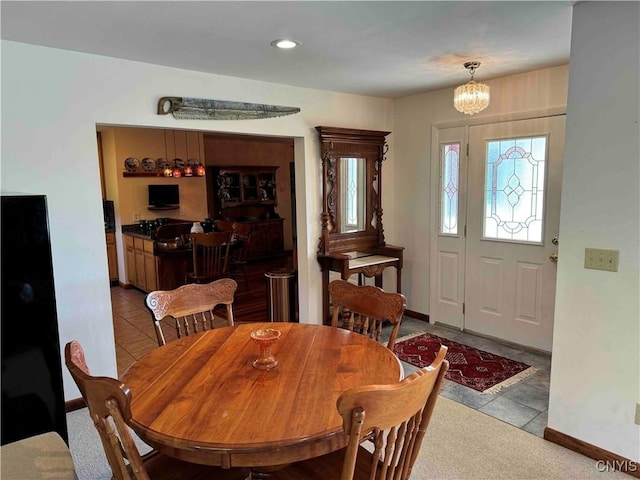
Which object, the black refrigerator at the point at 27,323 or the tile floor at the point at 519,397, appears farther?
the tile floor at the point at 519,397

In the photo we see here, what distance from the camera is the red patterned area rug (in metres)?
3.29

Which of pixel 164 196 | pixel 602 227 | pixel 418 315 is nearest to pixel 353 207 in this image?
pixel 418 315

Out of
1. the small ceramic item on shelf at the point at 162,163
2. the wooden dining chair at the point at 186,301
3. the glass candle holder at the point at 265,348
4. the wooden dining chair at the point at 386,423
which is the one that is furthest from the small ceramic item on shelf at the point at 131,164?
the wooden dining chair at the point at 386,423

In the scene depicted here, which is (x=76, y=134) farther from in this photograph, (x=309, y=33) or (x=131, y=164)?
(x=131, y=164)

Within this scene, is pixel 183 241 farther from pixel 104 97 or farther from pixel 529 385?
pixel 529 385

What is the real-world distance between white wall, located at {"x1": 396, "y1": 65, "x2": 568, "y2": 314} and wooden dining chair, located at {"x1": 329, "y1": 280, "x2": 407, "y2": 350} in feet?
7.69

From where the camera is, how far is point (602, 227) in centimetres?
221

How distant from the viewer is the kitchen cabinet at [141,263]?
18.4 ft

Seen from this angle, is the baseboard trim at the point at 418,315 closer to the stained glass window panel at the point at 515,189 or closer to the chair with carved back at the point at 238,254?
Answer: the stained glass window panel at the point at 515,189

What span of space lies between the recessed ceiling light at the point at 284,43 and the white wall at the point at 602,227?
1.54m

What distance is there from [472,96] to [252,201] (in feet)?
19.7

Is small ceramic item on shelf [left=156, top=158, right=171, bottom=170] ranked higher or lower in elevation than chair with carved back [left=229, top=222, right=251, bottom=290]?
higher

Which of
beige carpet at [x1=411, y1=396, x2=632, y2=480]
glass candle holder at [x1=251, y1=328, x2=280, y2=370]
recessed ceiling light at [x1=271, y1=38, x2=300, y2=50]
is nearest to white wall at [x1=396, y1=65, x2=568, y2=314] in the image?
recessed ceiling light at [x1=271, y1=38, x2=300, y2=50]

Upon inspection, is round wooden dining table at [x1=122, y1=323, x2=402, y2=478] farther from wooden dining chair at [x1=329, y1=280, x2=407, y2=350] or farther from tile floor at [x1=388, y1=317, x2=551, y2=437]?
tile floor at [x1=388, y1=317, x2=551, y2=437]
